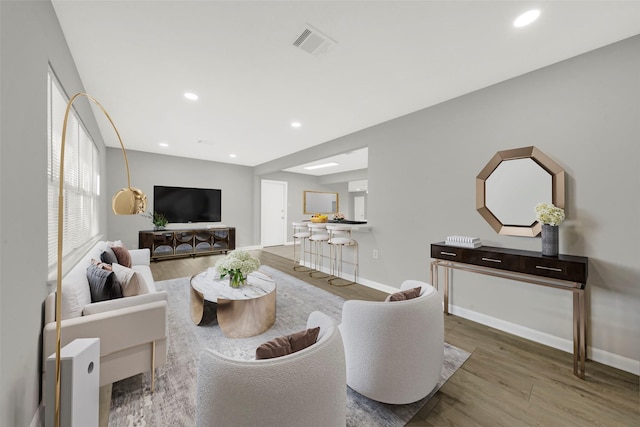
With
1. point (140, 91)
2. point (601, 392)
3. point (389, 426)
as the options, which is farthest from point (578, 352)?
point (140, 91)

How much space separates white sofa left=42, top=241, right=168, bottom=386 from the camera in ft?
4.75

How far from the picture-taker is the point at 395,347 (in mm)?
1448

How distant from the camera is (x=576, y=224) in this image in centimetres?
216

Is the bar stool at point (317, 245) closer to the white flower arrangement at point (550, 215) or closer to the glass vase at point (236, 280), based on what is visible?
the glass vase at point (236, 280)

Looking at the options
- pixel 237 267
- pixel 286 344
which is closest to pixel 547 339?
pixel 286 344

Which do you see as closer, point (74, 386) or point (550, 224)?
point (74, 386)

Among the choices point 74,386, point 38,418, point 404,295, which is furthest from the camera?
point 404,295

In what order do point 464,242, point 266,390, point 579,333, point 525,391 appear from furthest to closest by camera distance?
1. point 464,242
2. point 579,333
3. point 525,391
4. point 266,390

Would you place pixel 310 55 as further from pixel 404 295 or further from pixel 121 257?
pixel 121 257

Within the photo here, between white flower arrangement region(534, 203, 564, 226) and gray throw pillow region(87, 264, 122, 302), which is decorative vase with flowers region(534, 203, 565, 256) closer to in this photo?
white flower arrangement region(534, 203, 564, 226)

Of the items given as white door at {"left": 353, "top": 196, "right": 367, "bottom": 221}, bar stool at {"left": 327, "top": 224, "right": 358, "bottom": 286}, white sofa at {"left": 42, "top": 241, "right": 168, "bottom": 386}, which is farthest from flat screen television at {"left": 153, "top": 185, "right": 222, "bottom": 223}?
white door at {"left": 353, "top": 196, "right": 367, "bottom": 221}

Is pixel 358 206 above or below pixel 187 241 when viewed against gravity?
above

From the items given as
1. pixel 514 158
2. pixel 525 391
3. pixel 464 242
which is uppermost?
pixel 514 158

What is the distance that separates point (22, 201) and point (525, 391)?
3.18 metres
